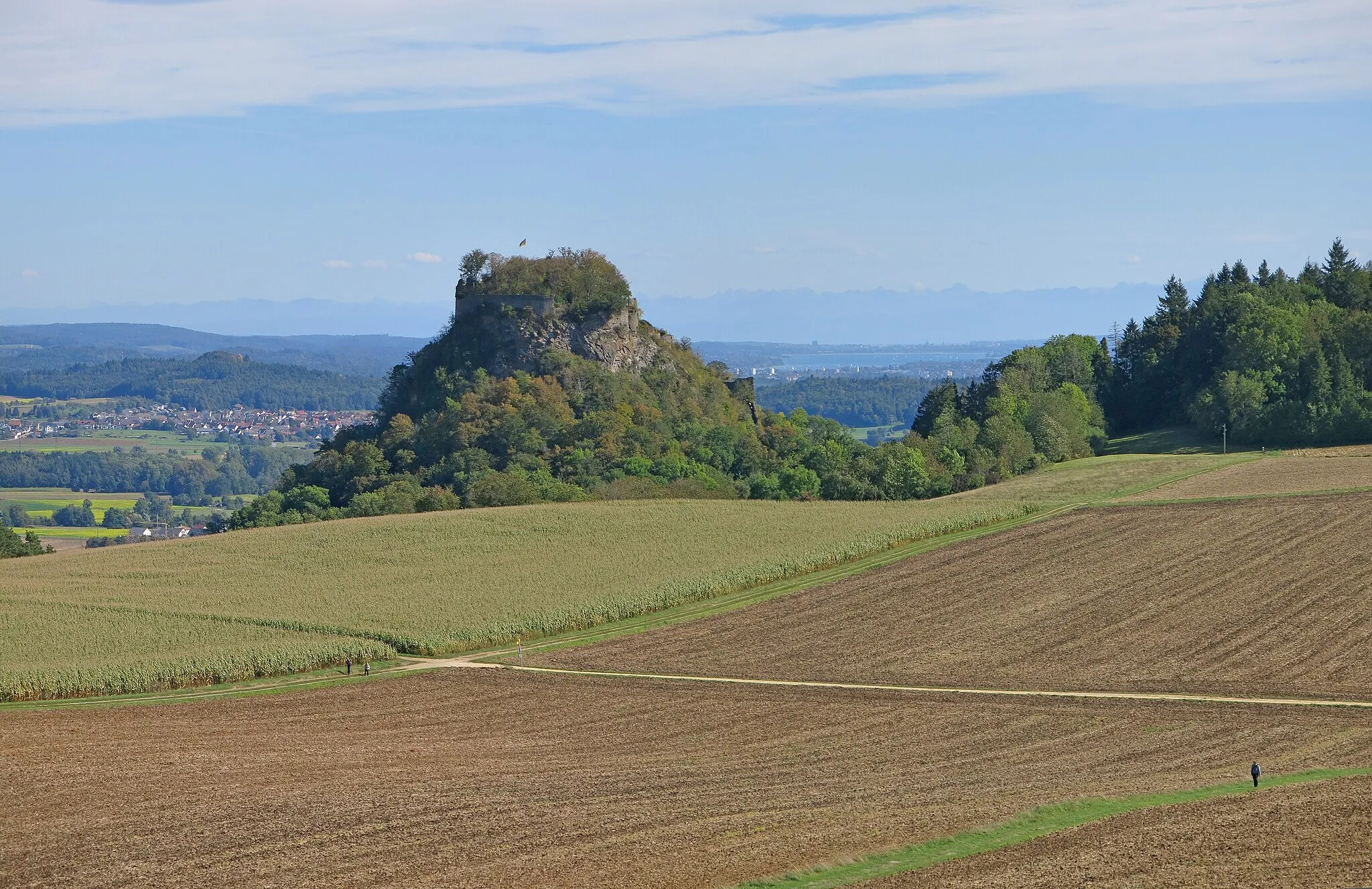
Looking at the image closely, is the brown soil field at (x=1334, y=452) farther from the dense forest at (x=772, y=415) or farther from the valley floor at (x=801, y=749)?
the valley floor at (x=801, y=749)

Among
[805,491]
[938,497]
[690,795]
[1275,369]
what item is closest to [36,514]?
[805,491]

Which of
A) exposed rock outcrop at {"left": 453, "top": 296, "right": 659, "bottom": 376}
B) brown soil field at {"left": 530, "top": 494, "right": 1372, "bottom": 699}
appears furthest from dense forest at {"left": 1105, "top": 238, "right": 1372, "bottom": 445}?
exposed rock outcrop at {"left": 453, "top": 296, "right": 659, "bottom": 376}

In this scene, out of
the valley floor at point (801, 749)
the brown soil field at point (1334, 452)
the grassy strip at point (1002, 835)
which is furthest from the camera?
the brown soil field at point (1334, 452)

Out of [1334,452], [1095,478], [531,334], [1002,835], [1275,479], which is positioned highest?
[531,334]

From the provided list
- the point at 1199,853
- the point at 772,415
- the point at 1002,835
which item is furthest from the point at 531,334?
the point at 1199,853

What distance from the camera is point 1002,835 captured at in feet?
80.6

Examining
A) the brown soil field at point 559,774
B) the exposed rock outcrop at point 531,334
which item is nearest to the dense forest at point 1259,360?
the exposed rock outcrop at point 531,334

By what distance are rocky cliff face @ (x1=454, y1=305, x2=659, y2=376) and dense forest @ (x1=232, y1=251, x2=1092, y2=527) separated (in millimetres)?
192

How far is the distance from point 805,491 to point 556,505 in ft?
67.1

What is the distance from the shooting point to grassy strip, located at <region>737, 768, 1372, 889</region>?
74.6 feet

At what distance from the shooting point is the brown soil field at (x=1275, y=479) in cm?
6719

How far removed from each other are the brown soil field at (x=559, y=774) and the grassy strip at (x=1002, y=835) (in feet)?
1.53

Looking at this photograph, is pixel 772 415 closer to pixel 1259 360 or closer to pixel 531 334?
pixel 531 334

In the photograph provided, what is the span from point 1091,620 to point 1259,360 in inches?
2341
